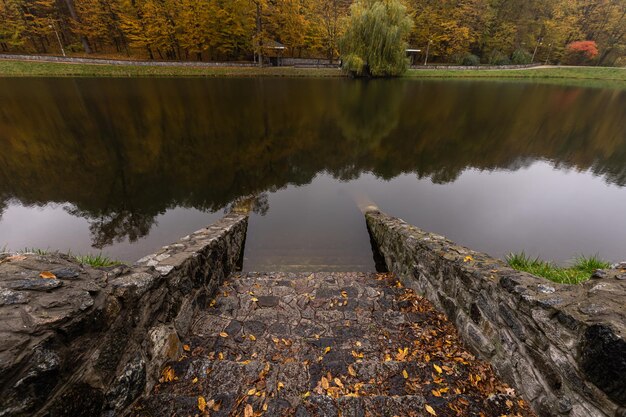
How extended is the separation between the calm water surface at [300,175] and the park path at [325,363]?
8.97ft

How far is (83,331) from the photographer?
7.84 ft

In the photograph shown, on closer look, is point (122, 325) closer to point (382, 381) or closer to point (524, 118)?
point (382, 381)

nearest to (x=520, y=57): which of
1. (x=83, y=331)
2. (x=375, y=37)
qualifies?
(x=375, y=37)

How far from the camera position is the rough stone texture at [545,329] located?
221 cm

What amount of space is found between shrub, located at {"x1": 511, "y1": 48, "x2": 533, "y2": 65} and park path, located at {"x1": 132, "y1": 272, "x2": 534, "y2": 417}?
7055 cm

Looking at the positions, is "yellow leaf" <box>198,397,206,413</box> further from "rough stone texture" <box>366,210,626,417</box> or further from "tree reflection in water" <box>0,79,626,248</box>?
"tree reflection in water" <box>0,79,626,248</box>

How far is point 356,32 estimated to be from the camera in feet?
127

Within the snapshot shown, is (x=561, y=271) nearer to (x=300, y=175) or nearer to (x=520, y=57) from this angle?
(x=300, y=175)

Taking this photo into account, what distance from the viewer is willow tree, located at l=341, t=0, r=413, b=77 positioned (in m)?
37.7

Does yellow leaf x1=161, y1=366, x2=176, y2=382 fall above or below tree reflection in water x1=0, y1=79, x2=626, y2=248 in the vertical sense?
above

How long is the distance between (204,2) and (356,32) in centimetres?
2291

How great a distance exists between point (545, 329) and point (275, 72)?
45.4 meters

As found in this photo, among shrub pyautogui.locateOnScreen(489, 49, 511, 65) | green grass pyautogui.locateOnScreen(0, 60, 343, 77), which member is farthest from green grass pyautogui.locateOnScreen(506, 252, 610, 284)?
shrub pyautogui.locateOnScreen(489, 49, 511, 65)

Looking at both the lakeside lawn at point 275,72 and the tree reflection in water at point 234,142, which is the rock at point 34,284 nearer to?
the tree reflection in water at point 234,142
